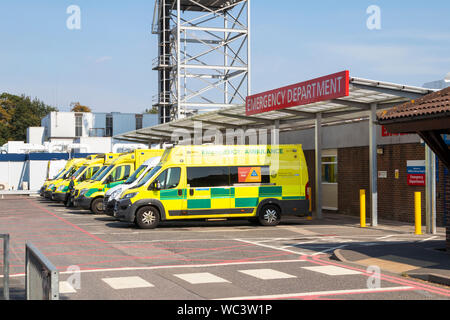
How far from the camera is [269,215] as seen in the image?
797 inches

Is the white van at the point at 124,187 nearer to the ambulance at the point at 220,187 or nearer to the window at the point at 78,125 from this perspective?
the ambulance at the point at 220,187

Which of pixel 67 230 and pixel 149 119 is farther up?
pixel 149 119

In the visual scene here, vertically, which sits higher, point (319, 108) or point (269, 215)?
point (319, 108)

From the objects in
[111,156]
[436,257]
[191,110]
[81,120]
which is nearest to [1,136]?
[81,120]

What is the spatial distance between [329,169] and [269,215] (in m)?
6.89

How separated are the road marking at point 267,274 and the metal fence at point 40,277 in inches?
181

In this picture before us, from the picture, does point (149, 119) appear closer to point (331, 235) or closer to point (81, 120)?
point (81, 120)

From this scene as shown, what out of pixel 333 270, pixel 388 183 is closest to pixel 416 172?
pixel 388 183

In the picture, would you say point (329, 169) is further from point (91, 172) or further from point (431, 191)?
point (91, 172)

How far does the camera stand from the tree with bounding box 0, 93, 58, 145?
101 m

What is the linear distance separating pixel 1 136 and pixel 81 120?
97.7 ft

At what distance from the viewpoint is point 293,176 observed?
20.6 metres

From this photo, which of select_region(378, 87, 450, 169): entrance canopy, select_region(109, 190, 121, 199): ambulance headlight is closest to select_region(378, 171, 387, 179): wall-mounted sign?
select_region(109, 190, 121, 199): ambulance headlight

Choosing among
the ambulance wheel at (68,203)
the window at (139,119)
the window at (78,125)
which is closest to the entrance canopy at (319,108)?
the ambulance wheel at (68,203)
